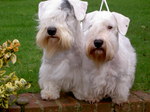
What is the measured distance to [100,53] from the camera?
14.5 ft

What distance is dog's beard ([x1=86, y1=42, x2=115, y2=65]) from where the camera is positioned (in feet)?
14.3

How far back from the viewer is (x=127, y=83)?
16.0ft

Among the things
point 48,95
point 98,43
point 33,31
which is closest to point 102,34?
point 98,43

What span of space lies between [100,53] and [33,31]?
5144mm

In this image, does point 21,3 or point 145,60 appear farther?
point 21,3

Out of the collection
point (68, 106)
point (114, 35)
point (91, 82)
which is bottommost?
point (68, 106)

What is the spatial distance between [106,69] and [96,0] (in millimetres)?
11660

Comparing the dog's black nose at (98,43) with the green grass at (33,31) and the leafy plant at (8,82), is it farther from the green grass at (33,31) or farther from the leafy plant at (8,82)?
the green grass at (33,31)

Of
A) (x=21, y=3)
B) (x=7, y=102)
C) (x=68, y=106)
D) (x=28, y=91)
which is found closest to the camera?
(x=7, y=102)

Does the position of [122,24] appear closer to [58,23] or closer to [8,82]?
[58,23]

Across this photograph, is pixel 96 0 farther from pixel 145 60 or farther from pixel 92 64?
pixel 92 64

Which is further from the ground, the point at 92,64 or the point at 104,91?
the point at 92,64

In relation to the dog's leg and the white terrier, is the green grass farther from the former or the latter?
the white terrier

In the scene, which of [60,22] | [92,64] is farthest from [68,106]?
[60,22]
